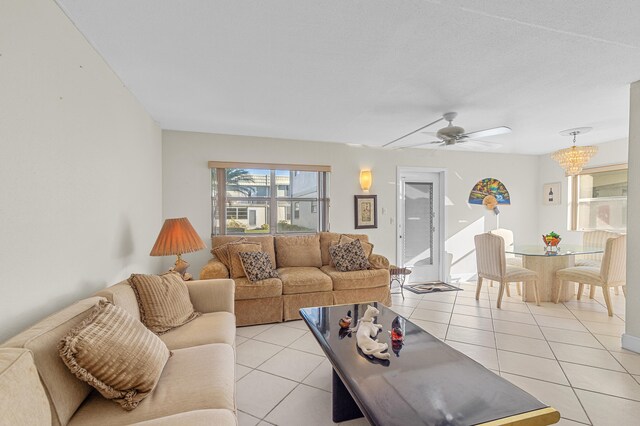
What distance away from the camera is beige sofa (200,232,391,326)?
10.5 feet

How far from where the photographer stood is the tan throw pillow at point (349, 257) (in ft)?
12.2

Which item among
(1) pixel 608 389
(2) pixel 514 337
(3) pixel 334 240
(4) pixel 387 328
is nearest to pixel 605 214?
(2) pixel 514 337

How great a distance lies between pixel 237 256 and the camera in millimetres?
3430

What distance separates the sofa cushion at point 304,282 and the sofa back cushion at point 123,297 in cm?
167

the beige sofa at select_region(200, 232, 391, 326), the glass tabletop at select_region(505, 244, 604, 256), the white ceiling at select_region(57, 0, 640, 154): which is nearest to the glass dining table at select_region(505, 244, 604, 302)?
the glass tabletop at select_region(505, 244, 604, 256)

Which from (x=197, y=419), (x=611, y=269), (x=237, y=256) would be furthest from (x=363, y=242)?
(x=197, y=419)

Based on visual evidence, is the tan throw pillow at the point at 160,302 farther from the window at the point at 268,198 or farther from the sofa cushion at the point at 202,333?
the window at the point at 268,198

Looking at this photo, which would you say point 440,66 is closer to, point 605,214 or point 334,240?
point 334,240

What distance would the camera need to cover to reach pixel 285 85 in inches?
102

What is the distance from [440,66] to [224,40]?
1585 mm

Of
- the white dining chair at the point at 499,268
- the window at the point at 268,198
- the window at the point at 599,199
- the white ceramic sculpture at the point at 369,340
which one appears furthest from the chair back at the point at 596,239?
the white ceramic sculpture at the point at 369,340

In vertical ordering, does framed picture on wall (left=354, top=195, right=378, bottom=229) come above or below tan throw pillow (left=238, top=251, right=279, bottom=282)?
above

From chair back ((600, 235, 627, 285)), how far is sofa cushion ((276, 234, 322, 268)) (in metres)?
3.40

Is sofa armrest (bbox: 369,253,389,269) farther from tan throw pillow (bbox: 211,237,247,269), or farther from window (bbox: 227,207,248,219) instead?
window (bbox: 227,207,248,219)
